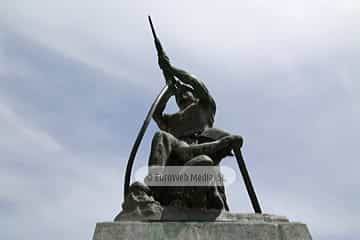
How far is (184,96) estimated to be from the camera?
825 cm

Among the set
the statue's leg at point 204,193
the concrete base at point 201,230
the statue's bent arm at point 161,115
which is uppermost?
the statue's bent arm at point 161,115

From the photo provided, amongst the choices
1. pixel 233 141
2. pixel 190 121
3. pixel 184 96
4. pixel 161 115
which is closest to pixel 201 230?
pixel 233 141

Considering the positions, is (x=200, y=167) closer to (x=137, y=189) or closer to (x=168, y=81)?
(x=137, y=189)

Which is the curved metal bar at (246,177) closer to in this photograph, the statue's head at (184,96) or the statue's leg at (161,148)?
the statue's leg at (161,148)

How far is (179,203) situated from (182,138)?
4.60 feet

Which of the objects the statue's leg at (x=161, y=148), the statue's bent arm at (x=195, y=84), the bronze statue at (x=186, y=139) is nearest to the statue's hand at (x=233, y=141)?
the bronze statue at (x=186, y=139)

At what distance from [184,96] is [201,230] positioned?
2599 mm

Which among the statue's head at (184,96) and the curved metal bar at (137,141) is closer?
the curved metal bar at (137,141)

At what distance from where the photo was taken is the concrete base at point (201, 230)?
20.4ft

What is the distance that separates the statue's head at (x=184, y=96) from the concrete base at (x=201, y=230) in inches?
93.1

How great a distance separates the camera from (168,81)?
820 cm

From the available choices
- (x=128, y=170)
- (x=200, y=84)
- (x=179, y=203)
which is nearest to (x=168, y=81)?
(x=200, y=84)

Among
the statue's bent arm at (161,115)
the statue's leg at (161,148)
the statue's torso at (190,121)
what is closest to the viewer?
the statue's leg at (161,148)

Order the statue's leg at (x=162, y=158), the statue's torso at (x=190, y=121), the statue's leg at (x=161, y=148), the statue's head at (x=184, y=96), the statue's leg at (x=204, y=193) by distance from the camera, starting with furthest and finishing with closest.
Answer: the statue's head at (x=184, y=96)
the statue's torso at (x=190, y=121)
the statue's leg at (x=161, y=148)
the statue's leg at (x=162, y=158)
the statue's leg at (x=204, y=193)
